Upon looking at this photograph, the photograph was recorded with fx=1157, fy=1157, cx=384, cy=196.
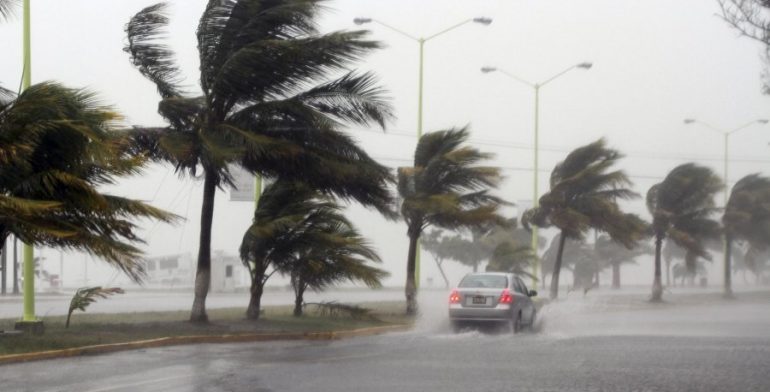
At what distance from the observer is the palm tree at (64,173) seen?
14.1m

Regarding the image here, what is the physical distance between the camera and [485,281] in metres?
25.8

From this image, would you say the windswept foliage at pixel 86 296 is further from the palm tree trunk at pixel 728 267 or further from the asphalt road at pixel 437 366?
the palm tree trunk at pixel 728 267

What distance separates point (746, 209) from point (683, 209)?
8.92 metres

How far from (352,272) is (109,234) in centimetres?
1068

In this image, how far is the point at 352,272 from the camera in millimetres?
25547

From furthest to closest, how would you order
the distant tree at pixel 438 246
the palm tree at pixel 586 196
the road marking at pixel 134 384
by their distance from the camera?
the distant tree at pixel 438 246 < the palm tree at pixel 586 196 < the road marking at pixel 134 384

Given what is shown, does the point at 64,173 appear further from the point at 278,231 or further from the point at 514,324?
the point at 514,324

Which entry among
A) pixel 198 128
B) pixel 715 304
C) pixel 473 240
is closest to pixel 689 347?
pixel 198 128

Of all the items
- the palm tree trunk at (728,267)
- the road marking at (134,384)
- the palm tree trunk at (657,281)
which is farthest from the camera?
the palm tree trunk at (728,267)

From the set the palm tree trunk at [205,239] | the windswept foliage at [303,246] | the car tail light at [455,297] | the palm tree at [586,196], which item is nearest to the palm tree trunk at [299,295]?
the windswept foliage at [303,246]

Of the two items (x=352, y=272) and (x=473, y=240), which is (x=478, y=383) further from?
(x=473, y=240)

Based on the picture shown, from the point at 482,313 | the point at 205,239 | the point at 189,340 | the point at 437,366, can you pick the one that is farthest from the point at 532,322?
the point at 437,366

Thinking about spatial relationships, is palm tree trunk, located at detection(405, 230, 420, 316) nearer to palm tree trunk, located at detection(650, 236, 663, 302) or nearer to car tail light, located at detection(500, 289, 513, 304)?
car tail light, located at detection(500, 289, 513, 304)

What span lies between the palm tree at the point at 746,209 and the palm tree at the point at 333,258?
3414cm
